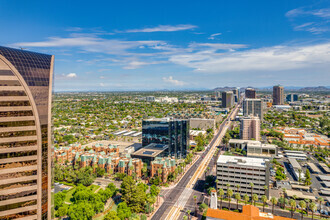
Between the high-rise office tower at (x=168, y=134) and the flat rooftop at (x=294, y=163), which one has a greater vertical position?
the high-rise office tower at (x=168, y=134)

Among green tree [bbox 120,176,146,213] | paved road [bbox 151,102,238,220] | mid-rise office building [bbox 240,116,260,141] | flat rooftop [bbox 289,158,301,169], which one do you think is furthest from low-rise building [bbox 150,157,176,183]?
mid-rise office building [bbox 240,116,260,141]

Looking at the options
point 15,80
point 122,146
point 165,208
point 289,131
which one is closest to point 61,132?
point 122,146

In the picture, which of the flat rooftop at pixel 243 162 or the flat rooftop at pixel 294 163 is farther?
the flat rooftop at pixel 294 163

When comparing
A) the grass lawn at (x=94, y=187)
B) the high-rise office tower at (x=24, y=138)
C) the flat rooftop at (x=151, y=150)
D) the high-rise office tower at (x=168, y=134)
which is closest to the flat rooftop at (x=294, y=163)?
the high-rise office tower at (x=168, y=134)

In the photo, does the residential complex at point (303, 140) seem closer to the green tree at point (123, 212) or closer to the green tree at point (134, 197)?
the green tree at point (134, 197)

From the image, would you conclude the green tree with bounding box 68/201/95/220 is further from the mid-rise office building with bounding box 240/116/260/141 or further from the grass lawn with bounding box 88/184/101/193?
the mid-rise office building with bounding box 240/116/260/141

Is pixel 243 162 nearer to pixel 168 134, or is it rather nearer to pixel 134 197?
pixel 134 197

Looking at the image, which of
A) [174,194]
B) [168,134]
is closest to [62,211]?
[174,194]
